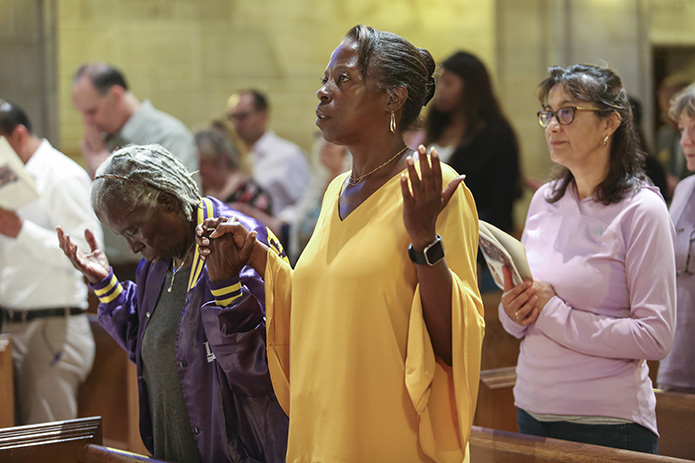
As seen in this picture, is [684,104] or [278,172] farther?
[278,172]

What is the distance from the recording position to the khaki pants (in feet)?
15.1

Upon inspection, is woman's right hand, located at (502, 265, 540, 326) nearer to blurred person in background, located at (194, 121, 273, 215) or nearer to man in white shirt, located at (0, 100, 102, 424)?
man in white shirt, located at (0, 100, 102, 424)

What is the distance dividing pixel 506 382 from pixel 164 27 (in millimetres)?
5984

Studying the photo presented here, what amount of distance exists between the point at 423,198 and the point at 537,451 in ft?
3.60

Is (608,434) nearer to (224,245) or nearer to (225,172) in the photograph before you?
(224,245)

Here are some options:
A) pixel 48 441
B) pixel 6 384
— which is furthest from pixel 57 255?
pixel 48 441

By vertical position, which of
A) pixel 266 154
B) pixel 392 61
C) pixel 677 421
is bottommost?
pixel 677 421

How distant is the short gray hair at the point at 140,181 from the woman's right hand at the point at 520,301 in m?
1.00

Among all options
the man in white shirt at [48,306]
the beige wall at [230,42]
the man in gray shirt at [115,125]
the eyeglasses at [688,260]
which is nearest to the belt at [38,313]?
the man in white shirt at [48,306]

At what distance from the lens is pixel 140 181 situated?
270cm

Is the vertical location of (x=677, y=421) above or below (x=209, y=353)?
below

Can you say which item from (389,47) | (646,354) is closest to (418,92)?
(389,47)

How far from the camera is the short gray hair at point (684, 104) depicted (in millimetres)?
3311

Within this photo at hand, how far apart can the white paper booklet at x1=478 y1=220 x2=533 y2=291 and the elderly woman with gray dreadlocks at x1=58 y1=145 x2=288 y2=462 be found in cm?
62
